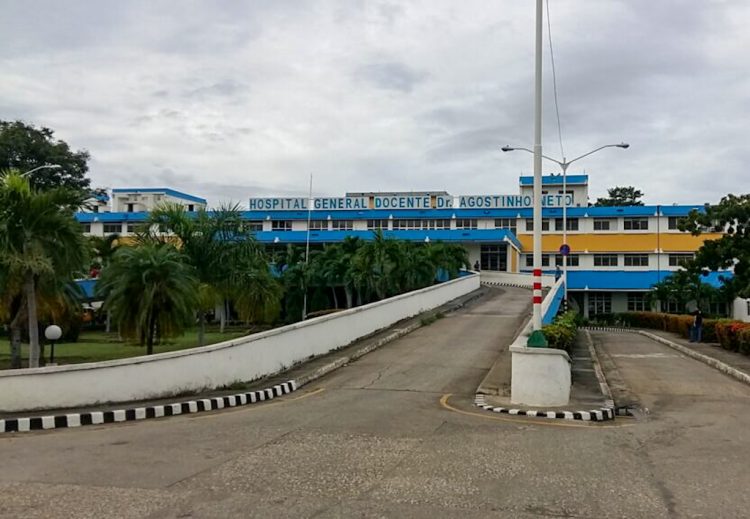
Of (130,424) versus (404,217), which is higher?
(404,217)

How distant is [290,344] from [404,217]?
5105cm

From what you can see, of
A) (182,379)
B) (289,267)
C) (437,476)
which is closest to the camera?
(437,476)

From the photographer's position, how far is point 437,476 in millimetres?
7000

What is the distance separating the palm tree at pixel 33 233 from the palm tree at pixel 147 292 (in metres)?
2.36

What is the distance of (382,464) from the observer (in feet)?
24.6

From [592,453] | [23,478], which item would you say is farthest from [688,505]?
[23,478]

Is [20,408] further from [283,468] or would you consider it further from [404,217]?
[404,217]

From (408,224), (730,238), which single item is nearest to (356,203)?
(408,224)

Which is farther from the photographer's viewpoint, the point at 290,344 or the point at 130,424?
the point at 290,344

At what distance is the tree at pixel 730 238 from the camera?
26.4 meters

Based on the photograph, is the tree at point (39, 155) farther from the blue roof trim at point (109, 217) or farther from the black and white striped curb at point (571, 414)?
the black and white striped curb at point (571, 414)

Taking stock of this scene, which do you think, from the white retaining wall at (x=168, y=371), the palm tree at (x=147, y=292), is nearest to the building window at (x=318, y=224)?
the white retaining wall at (x=168, y=371)

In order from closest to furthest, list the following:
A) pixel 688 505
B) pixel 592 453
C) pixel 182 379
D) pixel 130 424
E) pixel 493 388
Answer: pixel 688 505 < pixel 592 453 < pixel 130 424 < pixel 182 379 < pixel 493 388

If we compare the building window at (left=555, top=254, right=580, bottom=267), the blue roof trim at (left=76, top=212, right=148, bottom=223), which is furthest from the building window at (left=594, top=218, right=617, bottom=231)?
the blue roof trim at (left=76, top=212, right=148, bottom=223)
